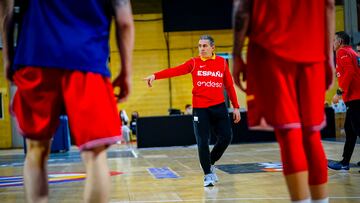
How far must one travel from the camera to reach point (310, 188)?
2.75 m

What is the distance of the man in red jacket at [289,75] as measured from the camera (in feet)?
8.29

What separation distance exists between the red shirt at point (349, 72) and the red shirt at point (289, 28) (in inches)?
171

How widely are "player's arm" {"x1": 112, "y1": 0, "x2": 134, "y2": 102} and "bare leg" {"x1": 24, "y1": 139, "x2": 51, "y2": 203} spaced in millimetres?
483

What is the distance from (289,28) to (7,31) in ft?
4.74

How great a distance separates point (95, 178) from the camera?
2279mm

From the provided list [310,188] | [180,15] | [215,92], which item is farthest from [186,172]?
[180,15]

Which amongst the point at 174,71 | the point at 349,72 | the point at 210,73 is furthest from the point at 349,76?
the point at 174,71

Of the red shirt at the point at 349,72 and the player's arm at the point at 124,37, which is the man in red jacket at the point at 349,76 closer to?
the red shirt at the point at 349,72

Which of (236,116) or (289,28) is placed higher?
(289,28)

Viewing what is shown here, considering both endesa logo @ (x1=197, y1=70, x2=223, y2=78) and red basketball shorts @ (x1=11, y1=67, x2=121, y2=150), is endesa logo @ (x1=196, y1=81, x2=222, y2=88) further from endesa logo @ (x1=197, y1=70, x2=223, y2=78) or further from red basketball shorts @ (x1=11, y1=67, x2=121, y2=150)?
red basketball shorts @ (x1=11, y1=67, x2=121, y2=150)

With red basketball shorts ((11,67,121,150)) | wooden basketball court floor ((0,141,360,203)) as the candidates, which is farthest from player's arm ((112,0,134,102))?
wooden basketball court floor ((0,141,360,203))

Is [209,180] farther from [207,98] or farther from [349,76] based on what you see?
[349,76]

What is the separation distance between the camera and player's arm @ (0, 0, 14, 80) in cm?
249

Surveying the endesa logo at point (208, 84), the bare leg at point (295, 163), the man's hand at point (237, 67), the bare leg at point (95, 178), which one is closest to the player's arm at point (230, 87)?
the endesa logo at point (208, 84)
